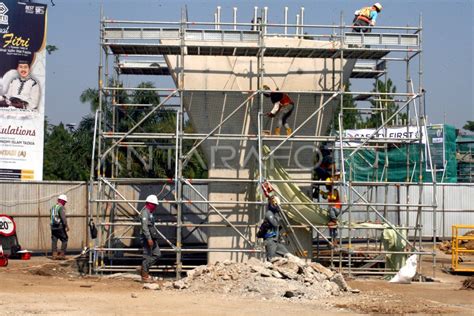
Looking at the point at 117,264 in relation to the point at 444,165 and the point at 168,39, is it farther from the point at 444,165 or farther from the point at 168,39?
the point at 444,165

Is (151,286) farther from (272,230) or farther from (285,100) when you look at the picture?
(285,100)

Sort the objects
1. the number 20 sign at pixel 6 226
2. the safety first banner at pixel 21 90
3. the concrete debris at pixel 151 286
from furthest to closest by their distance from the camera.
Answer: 1. the safety first banner at pixel 21 90
2. the number 20 sign at pixel 6 226
3. the concrete debris at pixel 151 286

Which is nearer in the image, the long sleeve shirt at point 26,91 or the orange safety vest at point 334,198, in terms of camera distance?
the orange safety vest at point 334,198

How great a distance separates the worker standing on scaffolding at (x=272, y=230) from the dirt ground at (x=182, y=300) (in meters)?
1.89

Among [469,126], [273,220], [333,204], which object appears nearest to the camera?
[273,220]

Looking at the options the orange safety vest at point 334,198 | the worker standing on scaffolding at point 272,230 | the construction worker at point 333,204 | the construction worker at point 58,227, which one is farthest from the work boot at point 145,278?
the orange safety vest at point 334,198

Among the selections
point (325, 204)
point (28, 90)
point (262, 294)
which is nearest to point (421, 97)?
point (325, 204)

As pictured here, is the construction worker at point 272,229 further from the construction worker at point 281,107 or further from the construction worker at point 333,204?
the construction worker at point 281,107

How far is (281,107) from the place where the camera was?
21.5 m

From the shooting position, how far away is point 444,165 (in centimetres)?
4566

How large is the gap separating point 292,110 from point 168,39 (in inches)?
141

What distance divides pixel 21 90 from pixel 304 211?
13573 mm

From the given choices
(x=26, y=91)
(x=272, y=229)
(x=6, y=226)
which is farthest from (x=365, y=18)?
(x=26, y=91)

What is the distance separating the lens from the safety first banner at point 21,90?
30250 mm
